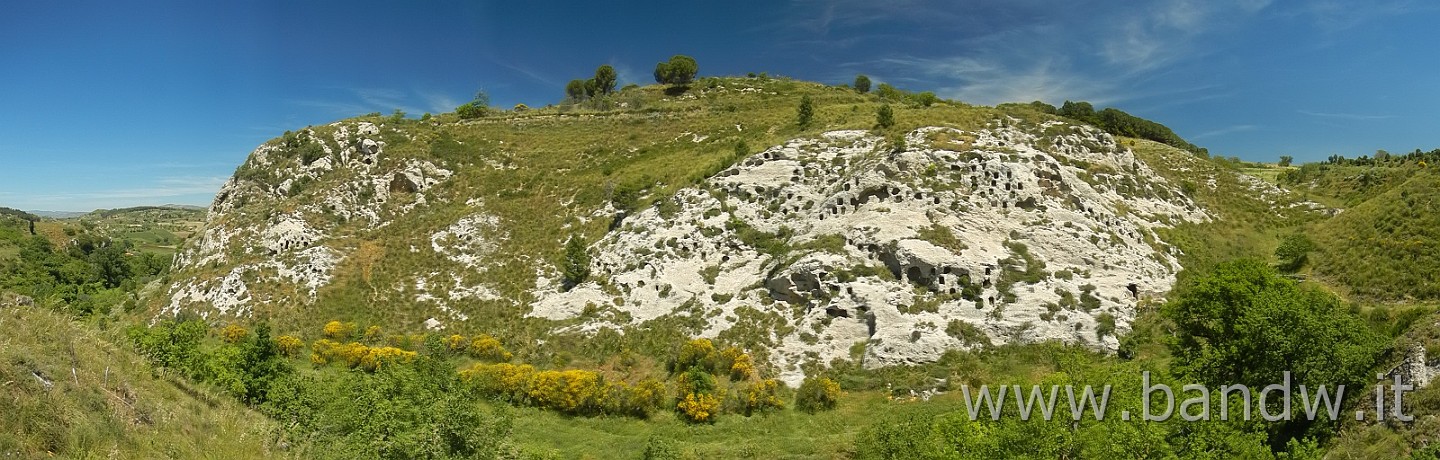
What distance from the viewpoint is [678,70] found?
4055 inches

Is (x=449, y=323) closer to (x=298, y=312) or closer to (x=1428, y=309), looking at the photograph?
(x=298, y=312)

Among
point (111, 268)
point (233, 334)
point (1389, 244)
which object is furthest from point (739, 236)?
point (111, 268)

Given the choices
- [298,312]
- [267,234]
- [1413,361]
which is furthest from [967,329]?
[267,234]

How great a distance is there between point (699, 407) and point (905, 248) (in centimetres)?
1691

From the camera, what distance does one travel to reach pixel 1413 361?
1925 centimetres

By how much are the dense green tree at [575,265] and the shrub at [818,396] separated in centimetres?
2057

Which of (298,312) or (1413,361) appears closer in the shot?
(1413,361)

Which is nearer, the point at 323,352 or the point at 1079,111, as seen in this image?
the point at 323,352

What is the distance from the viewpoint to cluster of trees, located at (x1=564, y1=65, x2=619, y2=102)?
331ft

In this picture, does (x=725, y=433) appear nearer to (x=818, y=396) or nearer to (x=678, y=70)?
(x=818, y=396)

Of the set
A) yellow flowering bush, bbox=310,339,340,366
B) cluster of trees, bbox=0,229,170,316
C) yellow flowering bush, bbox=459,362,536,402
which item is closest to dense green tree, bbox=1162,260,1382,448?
yellow flowering bush, bbox=459,362,536,402

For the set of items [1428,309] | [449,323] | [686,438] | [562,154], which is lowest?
[686,438]

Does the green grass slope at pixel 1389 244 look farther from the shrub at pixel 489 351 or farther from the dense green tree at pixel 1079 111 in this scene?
the shrub at pixel 489 351

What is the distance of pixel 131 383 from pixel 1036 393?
20.8 m
